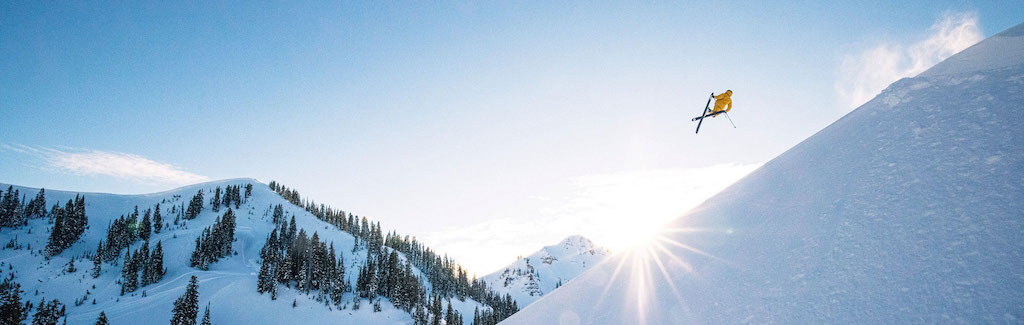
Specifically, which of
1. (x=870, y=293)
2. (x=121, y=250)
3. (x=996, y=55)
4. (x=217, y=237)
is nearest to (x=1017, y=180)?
(x=870, y=293)

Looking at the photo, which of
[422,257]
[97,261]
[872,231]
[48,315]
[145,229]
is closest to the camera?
[872,231]

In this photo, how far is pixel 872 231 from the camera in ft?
24.2

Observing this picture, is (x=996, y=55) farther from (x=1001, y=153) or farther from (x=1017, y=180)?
(x=1017, y=180)

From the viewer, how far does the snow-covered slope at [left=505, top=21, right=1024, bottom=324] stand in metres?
5.68

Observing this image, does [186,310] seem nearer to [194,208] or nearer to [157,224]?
[157,224]

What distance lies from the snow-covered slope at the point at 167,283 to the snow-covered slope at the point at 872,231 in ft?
276

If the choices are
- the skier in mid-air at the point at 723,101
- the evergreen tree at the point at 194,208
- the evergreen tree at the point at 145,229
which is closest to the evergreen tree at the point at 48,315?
the evergreen tree at the point at 145,229

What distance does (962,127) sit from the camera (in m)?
8.57

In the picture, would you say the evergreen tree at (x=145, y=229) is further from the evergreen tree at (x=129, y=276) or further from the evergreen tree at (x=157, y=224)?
the evergreen tree at (x=129, y=276)

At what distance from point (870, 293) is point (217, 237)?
12919 centimetres

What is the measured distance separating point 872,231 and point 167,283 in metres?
111

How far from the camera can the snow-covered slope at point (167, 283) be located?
66.8 meters

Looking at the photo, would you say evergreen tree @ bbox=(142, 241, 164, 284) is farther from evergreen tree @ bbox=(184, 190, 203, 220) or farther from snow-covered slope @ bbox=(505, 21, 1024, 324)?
snow-covered slope @ bbox=(505, 21, 1024, 324)

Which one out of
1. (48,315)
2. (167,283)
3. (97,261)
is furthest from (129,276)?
(48,315)
